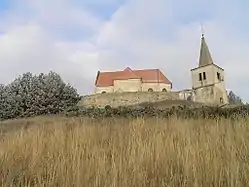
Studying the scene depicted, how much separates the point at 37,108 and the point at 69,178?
32.3 metres

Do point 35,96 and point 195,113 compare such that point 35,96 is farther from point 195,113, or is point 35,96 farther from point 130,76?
point 130,76

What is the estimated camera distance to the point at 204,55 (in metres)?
62.2

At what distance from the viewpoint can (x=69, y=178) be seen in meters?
2.69

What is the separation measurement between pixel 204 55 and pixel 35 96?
123 ft

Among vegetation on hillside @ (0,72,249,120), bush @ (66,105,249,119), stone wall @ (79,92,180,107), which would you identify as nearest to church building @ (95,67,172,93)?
stone wall @ (79,92,180,107)

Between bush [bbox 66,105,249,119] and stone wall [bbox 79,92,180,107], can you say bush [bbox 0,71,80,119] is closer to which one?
stone wall [bbox 79,92,180,107]

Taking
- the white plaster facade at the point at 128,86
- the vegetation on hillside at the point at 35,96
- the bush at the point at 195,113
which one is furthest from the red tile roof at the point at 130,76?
the bush at the point at 195,113

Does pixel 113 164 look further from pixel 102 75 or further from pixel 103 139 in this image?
pixel 102 75

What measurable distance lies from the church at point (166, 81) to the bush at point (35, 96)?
22.2m

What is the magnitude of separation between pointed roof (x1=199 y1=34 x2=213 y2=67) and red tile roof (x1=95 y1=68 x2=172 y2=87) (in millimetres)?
7873

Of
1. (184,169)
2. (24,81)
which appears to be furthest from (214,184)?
(24,81)

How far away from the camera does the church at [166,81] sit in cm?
5328

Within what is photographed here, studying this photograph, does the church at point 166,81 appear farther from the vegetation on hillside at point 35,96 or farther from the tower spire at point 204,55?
the vegetation on hillside at point 35,96

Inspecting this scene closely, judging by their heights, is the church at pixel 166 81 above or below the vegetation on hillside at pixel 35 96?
above
